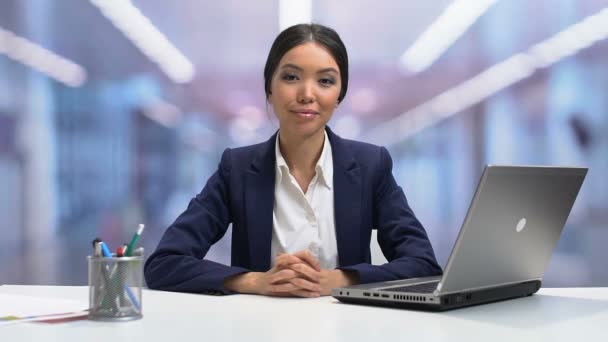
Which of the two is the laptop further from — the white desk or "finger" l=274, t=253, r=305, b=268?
"finger" l=274, t=253, r=305, b=268

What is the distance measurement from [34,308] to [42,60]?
2.81m

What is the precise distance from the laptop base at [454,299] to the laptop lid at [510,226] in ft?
0.05

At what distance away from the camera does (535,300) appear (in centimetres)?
153

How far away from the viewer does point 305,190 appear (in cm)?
216

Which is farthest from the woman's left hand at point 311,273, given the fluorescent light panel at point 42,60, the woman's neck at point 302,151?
the fluorescent light panel at point 42,60

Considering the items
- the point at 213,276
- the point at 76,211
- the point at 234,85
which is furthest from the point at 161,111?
the point at 213,276

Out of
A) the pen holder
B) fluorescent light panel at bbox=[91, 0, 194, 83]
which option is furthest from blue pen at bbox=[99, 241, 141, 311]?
fluorescent light panel at bbox=[91, 0, 194, 83]

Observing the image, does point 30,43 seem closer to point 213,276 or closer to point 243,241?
point 243,241

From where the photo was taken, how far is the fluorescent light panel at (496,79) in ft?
12.8

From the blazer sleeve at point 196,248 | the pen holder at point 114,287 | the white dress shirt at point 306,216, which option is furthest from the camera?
the white dress shirt at point 306,216

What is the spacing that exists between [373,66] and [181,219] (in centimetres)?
216

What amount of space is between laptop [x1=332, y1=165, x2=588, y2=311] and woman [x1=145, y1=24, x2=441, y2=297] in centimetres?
42

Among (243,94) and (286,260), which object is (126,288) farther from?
(243,94)

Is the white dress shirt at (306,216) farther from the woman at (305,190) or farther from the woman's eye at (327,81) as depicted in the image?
the woman's eye at (327,81)
